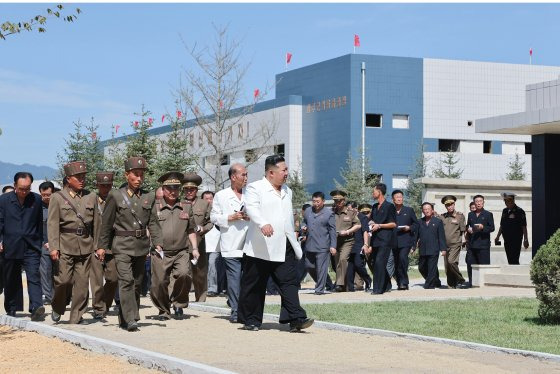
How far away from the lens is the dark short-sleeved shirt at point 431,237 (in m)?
21.4

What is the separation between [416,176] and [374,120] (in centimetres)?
464

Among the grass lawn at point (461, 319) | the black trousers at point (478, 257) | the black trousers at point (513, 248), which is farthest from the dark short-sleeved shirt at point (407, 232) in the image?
the grass lawn at point (461, 319)

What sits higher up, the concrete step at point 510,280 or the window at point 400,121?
the window at point 400,121

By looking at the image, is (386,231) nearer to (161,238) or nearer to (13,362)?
(161,238)

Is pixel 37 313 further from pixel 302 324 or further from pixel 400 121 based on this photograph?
pixel 400 121

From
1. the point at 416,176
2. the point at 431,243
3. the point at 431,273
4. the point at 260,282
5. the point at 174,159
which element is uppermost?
the point at 416,176

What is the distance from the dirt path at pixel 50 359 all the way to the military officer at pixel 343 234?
354 inches

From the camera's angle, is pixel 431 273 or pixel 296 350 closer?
pixel 296 350

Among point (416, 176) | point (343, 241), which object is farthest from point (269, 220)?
point (416, 176)

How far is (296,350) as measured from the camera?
1059 centimetres

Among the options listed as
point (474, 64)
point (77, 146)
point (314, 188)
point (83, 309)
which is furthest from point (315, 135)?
point (83, 309)

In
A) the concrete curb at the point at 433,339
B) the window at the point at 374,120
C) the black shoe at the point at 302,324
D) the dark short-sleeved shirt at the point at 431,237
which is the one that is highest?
the window at the point at 374,120

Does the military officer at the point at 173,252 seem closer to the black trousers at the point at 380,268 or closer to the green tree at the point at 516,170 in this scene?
the black trousers at the point at 380,268

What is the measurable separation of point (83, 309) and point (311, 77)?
57.8m
